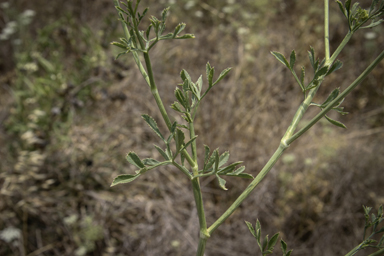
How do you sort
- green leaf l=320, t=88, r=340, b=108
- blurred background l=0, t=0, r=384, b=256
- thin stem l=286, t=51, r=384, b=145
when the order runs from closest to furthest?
thin stem l=286, t=51, r=384, b=145
green leaf l=320, t=88, r=340, b=108
blurred background l=0, t=0, r=384, b=256

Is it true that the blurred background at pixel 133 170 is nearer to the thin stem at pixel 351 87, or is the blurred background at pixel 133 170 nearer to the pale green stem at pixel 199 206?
the pale green stem at pixel 199 206

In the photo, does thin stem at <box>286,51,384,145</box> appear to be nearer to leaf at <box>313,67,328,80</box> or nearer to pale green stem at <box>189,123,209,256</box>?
leaf at <box>313,67,328,80</box>

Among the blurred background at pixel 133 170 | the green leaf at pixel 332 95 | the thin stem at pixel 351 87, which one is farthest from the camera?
the blurred background at pixel 133 170

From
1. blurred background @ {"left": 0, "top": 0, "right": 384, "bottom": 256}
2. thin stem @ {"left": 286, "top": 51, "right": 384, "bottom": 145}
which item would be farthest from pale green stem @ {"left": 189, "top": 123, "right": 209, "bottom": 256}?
blurred background @ {"left": 0, "top": 0, "right": 384, "bottom": 256}

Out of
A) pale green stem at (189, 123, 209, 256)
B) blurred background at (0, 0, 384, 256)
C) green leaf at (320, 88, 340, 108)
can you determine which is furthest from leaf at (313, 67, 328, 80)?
blurred background at (0, 0, 384, 256)

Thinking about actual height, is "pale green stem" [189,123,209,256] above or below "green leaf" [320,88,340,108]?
below

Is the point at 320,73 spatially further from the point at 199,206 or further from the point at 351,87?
the point at 199,206

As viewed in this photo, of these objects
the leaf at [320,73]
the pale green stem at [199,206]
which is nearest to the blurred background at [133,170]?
the pale green stem at [199,206]

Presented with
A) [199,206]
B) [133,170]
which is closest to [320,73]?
[199,206]

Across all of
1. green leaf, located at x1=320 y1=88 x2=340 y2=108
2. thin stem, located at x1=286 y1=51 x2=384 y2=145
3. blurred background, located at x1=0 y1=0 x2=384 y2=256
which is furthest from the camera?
blurred background, located at x1=0 y1=0 x2=384 y2=256

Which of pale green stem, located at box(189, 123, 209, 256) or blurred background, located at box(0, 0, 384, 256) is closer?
pale green stem, located at box(189, 123, 209, 256)

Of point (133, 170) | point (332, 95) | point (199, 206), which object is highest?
point (332, 95)

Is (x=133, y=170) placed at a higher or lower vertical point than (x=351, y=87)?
lower

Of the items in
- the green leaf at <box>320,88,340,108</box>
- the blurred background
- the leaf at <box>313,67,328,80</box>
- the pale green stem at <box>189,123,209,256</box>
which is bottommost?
the blurred background
